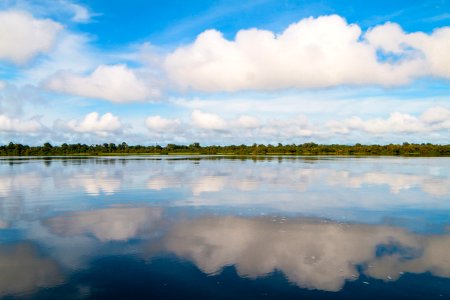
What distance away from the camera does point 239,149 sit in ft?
453

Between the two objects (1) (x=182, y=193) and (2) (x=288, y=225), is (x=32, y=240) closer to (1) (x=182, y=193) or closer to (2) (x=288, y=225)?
(2) (x=288, y=225)

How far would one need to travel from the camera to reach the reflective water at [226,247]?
8102mm

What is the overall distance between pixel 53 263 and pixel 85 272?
1.26 m

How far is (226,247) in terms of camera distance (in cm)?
1101

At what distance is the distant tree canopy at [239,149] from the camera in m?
118

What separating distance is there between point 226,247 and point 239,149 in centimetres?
12714

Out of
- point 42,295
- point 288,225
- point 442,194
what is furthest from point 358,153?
point 42,295

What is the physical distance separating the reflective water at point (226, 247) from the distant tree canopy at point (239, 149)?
355 feet

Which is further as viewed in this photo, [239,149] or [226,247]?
[239,149]

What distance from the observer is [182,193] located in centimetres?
2256

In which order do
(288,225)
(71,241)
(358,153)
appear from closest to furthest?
(71,241) < (288,225) < (358,153)

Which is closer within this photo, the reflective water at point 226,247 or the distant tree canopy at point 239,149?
the reflective water at point 226,247

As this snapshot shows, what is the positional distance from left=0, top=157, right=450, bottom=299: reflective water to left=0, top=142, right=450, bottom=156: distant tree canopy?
4260 inches

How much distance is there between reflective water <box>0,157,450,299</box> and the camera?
810 cm
